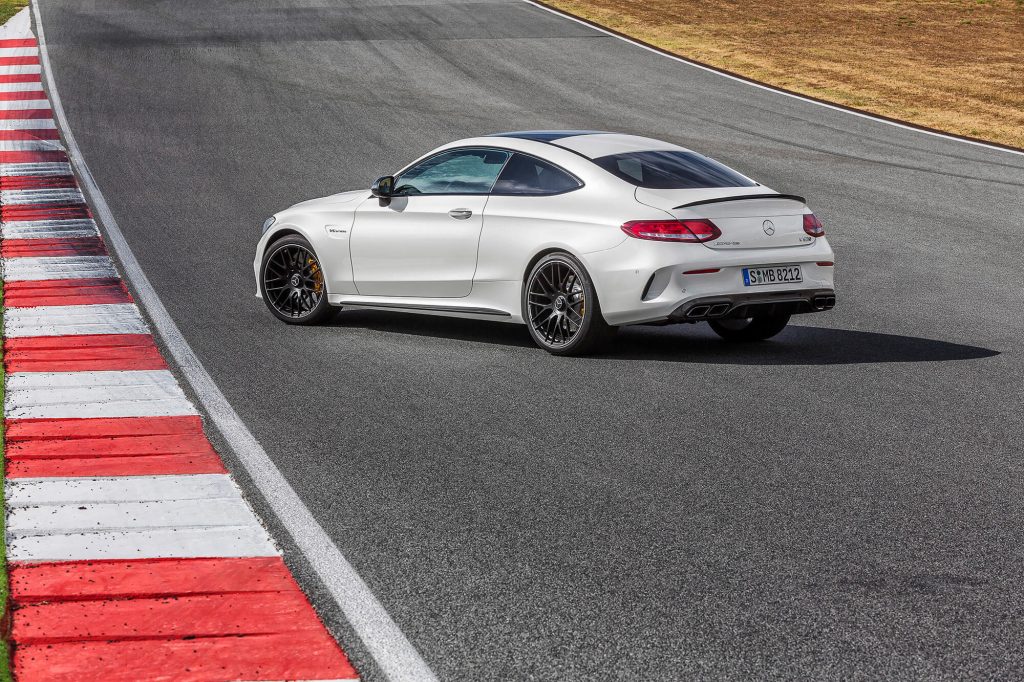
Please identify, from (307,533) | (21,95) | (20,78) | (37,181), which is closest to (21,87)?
(21,95)

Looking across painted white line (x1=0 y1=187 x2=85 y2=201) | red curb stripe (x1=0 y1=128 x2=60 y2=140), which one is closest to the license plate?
painted white line (x1=0 y1=187 x2=85 y2=201)

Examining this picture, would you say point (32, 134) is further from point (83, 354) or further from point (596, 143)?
point (596, 143)

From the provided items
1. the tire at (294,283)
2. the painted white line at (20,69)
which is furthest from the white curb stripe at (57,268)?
the painted white line at (20,69)

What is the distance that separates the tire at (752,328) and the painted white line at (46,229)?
7.65 meters

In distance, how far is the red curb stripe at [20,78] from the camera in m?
28.0

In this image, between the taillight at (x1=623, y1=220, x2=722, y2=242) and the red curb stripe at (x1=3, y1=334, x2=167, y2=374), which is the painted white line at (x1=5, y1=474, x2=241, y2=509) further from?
the taillight at (x1=623, y1=220, x2=722, y2=242)

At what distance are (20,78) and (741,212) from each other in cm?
2294

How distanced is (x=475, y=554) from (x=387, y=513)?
0.67 meters

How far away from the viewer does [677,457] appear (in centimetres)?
659

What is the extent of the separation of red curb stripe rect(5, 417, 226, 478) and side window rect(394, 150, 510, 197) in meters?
3.21

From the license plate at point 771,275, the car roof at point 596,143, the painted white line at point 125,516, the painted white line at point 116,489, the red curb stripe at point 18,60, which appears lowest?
the red curb stripe at point 18,60

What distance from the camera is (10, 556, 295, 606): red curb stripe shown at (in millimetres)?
4879

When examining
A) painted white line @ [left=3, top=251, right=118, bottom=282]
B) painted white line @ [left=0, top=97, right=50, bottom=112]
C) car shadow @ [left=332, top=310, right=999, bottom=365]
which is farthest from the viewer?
painted white line @ [left=0, top=97, right=50, bottom=112]

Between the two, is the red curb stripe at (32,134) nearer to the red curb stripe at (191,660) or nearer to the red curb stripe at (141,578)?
the red curb stripe at (141,578)
